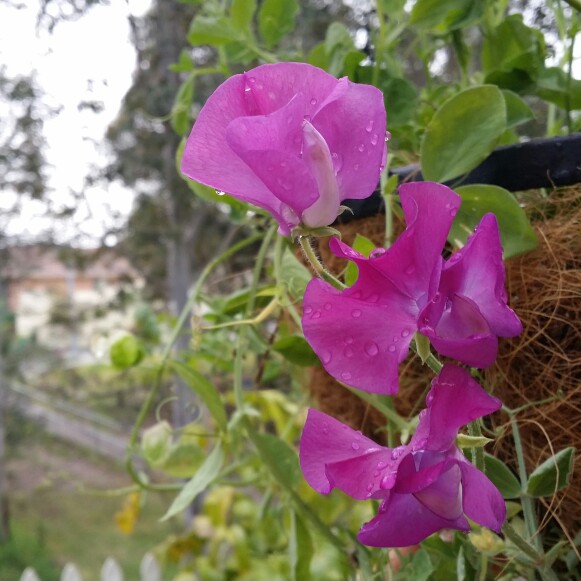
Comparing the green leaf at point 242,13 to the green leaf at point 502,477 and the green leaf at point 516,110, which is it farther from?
the green leaf at point 502,477

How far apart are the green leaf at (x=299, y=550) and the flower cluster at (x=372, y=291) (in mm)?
241

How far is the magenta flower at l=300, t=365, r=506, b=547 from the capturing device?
0.57 feet

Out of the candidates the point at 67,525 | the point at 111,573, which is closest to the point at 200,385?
the point at 111,573

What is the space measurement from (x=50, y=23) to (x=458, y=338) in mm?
729

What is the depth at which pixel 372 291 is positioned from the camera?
0.58ft

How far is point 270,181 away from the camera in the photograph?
180mm

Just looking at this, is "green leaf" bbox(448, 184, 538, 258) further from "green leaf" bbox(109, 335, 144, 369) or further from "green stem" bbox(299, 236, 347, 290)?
Answer: "green leaf" bbox(109, 335, 144, 369)

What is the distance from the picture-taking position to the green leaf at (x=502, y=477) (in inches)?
10.5

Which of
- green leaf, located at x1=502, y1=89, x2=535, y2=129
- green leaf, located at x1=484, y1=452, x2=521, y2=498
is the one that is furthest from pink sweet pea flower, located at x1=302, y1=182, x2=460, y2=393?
green leaf, located at x1=502, y1=89, x2=535, y2=129

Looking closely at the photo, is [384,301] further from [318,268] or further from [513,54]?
[513,54]

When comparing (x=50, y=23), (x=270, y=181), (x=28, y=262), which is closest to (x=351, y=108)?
(x=270, y=181)

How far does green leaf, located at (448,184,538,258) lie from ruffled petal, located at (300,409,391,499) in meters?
0.16

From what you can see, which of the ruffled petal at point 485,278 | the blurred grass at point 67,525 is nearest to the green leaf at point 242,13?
the ruffled petal at point 485,278

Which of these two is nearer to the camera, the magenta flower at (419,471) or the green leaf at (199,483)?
the magenta flower at (419,471)
